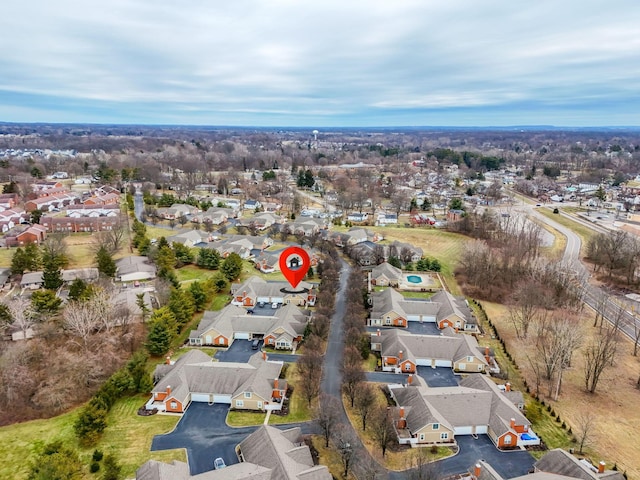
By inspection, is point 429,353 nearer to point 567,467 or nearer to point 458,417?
point 458,417

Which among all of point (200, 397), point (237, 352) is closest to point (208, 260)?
point (237, 352)

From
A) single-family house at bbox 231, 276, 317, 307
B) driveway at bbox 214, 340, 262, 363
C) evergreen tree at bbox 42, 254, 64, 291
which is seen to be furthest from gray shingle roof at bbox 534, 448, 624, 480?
evergreen tree at bbox 42, 254, 64, 291

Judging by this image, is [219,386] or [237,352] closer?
[219,386]

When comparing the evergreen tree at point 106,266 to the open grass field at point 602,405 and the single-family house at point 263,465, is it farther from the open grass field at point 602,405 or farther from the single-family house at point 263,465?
the open grass field at point 602,405

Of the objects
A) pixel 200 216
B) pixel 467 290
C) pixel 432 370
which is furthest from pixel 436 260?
pixel 200 216

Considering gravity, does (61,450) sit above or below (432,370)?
above

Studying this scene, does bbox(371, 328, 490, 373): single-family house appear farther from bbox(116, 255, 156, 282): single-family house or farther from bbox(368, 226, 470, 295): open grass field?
bbox(116, 255, 156, 282): single-family house

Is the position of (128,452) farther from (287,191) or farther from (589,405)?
(287,191)
